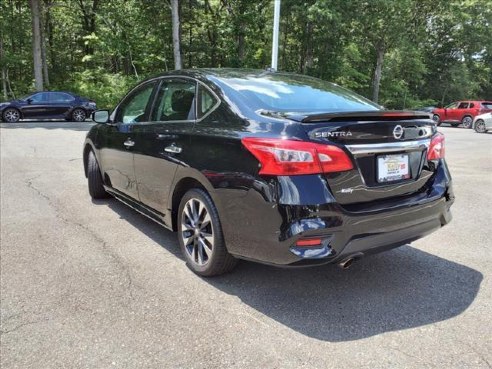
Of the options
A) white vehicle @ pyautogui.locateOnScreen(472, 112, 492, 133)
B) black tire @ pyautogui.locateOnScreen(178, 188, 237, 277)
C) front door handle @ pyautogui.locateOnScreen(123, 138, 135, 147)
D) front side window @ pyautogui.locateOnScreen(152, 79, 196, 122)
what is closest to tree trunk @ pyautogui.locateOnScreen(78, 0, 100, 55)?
white vehicle @ pyautogui.locateOnScreen(472, 112, 492, 133)

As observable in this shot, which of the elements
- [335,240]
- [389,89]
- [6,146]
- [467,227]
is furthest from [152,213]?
[389,89]

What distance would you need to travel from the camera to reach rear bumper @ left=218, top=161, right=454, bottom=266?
289 centimetres

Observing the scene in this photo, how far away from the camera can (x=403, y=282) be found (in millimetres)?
3654

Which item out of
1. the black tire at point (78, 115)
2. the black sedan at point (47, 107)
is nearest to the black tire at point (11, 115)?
the black sedan at point (47, 107)

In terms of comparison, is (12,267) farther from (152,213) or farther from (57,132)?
(57,132)

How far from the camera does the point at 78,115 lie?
→ 20703 millimetres

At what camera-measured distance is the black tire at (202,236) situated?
11.3 feet

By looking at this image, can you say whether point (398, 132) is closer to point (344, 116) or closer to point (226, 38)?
point (344, 116)

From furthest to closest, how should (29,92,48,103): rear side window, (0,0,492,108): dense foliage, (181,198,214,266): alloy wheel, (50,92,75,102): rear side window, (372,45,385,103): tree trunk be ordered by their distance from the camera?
(372,45,385,103): tree trunk, (0,0,492,108): dense foliage, (50,92,75,102): rear side window, (29,92,48,103): rear side window, (181,198,214,266): alloy wheel

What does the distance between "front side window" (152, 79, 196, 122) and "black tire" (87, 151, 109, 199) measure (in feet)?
5.88

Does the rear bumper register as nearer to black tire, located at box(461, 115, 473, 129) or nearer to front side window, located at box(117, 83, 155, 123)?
front side window, located at box(117, 83, 155, 123)

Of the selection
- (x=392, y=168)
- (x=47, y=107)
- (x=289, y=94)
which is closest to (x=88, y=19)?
(x=47, y=107)

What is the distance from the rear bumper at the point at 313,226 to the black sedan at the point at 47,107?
61.6ft

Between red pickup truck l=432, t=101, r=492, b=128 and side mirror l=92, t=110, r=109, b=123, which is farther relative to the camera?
red pickup truck l=432, t=101, r=492, b=128
